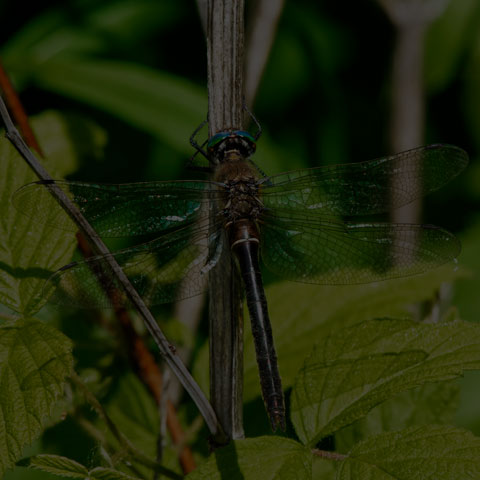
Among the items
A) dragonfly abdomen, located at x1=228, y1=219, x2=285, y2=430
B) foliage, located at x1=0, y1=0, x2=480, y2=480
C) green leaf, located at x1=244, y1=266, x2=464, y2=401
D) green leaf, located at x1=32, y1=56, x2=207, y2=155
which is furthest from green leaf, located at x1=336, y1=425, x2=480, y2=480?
green leaf, located at x1=32, y1=56, x2=207, y2=155

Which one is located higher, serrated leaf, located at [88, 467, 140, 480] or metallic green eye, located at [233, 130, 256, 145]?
metallic green eye, located at [233, 130, 256, 145]

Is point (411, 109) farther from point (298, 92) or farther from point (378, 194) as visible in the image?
point (378, 194)

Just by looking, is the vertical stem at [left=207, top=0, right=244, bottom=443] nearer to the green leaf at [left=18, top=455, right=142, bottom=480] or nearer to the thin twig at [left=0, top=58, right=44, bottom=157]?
the green leaf at [left=18, top=455, right=142, bottom=480]

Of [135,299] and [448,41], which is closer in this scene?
[135,299]

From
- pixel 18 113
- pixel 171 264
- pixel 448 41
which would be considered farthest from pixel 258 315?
pixel 448 41

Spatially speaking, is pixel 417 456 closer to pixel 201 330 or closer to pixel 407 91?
pixel 201 330
